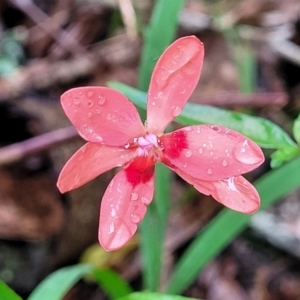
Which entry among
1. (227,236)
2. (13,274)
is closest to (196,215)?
(227,236)

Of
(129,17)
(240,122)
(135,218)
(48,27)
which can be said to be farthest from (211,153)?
(48,27)

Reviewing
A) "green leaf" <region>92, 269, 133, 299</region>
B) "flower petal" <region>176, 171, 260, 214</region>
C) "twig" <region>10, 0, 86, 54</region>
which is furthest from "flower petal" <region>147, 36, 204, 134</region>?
"twig" <region>10, 0, 86, 54</region>

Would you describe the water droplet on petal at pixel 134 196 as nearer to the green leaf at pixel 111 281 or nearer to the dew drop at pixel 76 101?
the dew drop at pixel 76 101

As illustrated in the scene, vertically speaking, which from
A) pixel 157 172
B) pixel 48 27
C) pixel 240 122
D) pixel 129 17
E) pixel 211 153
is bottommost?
pixel 48 27

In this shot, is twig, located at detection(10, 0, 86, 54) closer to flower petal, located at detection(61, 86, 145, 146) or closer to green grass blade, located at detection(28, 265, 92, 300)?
green grass blade, located at detection(28, 265, 92, 300)

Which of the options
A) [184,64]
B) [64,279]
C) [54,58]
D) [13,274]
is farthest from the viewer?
[54,58]

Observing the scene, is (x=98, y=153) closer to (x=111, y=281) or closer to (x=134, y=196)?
(x=134, y=196)

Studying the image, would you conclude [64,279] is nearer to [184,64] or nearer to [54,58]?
[184,64]

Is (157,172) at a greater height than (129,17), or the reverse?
(157,172)

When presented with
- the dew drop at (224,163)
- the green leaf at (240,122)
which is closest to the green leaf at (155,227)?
the green leaf at (240,122)
